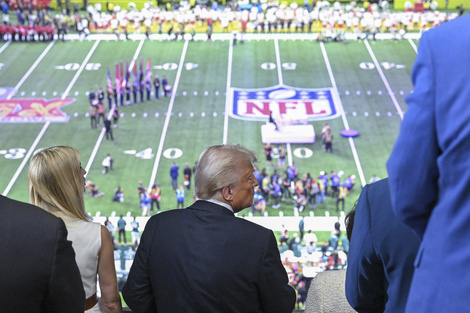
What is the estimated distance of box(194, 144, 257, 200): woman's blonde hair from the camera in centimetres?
310

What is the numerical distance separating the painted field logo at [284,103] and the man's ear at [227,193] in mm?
25883

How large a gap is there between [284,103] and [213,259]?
27.5m

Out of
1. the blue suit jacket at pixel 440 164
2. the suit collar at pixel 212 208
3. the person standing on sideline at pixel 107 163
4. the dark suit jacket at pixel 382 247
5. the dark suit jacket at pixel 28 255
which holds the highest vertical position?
the blue suit jacket at pixel 440 164

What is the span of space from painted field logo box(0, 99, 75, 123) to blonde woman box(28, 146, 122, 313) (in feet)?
87.8

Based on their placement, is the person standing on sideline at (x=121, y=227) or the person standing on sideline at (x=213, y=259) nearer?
the person standing on sideline at (x=213, y=259)

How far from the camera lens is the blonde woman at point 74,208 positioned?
3.08m

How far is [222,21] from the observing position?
38.5 meters

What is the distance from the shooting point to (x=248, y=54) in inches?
1403

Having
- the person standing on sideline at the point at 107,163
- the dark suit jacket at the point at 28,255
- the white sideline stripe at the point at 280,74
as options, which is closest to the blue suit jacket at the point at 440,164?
the dark suit jacket at the point at 28,255

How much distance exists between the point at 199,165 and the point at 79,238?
2.01 ft

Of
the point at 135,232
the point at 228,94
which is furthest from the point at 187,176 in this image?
the point at 228,94

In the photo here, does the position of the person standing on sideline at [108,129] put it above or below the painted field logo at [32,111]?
above

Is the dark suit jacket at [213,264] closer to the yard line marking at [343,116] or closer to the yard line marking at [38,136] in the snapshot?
the yard line marking at [38,136]

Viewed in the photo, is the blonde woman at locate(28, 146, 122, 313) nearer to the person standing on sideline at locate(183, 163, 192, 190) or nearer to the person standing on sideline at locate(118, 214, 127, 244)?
the person standing on sideline at locate(118, 214, 127, 244)
